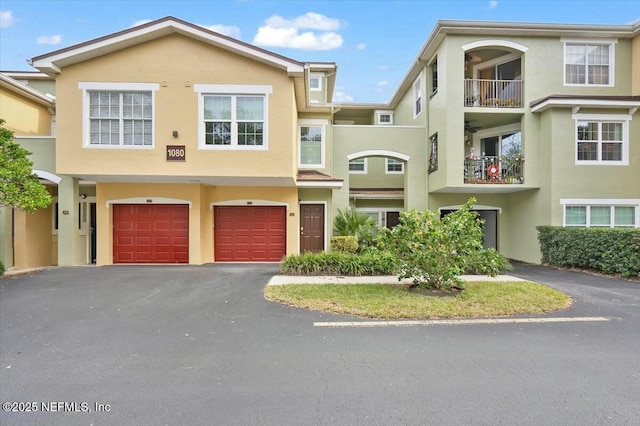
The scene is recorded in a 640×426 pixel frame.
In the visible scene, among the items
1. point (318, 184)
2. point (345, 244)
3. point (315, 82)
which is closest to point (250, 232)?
point (318, 184)

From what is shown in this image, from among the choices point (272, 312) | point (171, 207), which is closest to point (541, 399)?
point (272, 312)

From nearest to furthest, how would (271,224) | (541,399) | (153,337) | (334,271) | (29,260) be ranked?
1. (541,399)
2. (153,337)
3. (334,271)
4. (29,260)
5. (271,224)

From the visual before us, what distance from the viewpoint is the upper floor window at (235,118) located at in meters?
10.9

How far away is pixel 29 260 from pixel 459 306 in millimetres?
14569

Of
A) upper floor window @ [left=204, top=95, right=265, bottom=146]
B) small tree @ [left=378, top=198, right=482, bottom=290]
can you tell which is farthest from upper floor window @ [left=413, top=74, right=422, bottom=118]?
small tree @ [left=378, top=198, right=482, bottom=290]

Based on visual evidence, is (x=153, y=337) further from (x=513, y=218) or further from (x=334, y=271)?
(x=513, y=218)

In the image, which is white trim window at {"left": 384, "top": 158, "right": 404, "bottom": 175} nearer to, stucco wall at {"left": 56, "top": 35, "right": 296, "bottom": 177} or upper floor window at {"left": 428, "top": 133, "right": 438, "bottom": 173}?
upper floor window at {"left": 428, "top": 133, "right": 438, "bottom": 173}

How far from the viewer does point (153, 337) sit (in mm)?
5102

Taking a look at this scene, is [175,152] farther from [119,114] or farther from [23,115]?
[23,115]

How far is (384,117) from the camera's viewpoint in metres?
22.0

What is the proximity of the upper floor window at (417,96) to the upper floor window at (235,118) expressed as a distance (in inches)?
Result: 368

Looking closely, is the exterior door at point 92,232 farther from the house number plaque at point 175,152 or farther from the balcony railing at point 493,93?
the balcony railing at point 493,93

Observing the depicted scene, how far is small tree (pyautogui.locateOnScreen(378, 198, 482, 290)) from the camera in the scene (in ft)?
24.0

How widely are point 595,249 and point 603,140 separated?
18.0 feet
